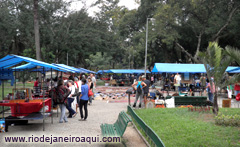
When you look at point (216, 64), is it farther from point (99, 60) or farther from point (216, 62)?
point (99, 60)

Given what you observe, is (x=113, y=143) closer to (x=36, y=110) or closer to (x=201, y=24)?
(x=36, y=110)

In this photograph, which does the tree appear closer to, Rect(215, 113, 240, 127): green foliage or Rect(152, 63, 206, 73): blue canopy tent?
Rect(215, 113, 240, 127): green foliage

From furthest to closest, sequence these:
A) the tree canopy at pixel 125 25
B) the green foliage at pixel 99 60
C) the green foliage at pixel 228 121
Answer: the green foliage at pixel 99 60
the tree canopy at pixel 125 25
the green foliage at pixel 228 121

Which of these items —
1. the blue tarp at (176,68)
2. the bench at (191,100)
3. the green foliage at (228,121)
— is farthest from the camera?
the blue tarp at (176,68)

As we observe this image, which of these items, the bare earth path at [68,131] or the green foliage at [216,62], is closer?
the bare earth path at [68,131]

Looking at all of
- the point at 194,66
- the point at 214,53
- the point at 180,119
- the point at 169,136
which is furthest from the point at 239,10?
the point at 169,136

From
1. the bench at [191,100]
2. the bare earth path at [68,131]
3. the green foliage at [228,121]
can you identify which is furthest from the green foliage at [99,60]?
the green foliage at [228,121]

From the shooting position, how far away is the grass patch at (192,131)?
7.04m

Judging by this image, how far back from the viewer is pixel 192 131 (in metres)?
8.23

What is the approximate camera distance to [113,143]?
6.70 m

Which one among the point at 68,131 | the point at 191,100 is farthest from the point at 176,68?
the point at 68,131

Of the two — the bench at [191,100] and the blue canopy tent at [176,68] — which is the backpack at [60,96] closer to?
the bench at [191,100]

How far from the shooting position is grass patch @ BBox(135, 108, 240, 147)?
277 inches

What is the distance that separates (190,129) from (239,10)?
3185cm
